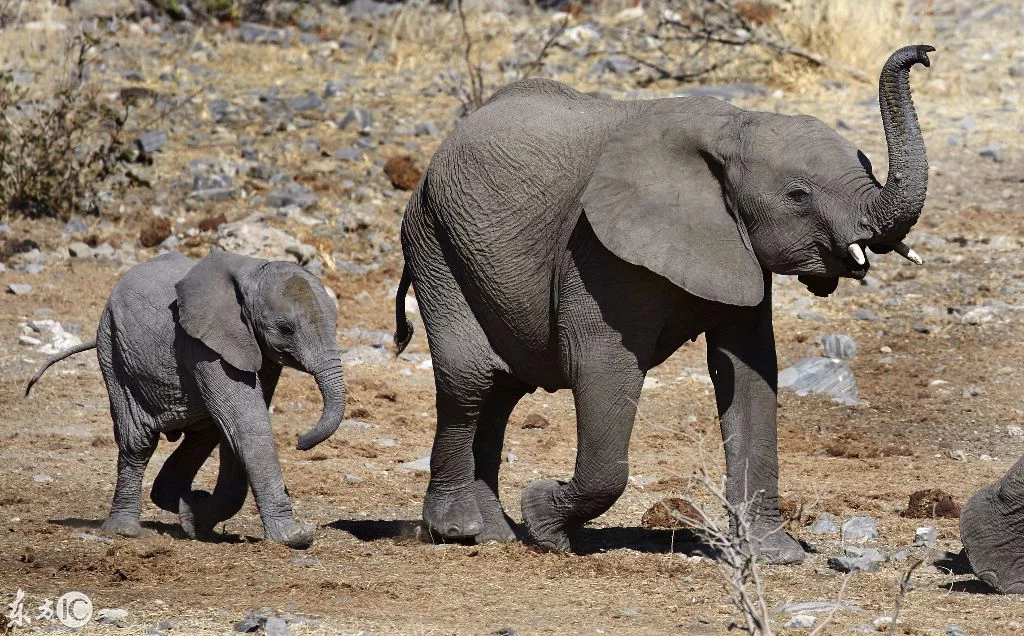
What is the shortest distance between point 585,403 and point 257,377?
5.47 ft

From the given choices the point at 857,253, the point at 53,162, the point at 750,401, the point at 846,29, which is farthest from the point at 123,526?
the point at 846,29

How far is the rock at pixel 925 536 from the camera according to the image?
26.4 feet

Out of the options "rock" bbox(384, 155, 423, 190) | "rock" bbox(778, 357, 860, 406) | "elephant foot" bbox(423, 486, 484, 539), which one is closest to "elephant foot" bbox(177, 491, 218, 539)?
"elephant foot" bbox(423, 486, 484, 539)

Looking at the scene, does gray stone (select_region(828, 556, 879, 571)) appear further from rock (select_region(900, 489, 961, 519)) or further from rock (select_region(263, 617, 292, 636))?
rock (select_region(263, 617, 292, 636))

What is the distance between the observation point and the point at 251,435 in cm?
786

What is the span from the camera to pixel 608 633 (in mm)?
6297

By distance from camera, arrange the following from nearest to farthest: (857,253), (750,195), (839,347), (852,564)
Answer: (857,253)
(750,195)
(852,564)
(839,347)

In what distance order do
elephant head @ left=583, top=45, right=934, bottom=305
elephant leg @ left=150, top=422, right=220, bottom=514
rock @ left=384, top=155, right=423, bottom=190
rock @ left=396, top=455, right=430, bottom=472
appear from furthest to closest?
rock @ left=384, top=155, right=423, bottom=190 → rock @ left=396, top=455, right=430, bottom=472 → elephant leg @ left=150, top=422, right=220, bottom=514 → elephant head @ left=583, top=45, right=934, bottom=305

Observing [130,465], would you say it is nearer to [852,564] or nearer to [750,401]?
[750,401]

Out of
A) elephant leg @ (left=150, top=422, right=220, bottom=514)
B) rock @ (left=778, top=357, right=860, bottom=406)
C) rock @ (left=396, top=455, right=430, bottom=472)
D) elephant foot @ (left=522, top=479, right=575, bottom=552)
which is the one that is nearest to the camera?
elephant foot @ (left=522, top=479, right=575, bottom=552)

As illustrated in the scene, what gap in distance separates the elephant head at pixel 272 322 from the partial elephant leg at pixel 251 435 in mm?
109

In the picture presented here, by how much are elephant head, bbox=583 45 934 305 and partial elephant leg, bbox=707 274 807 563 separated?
0.36m

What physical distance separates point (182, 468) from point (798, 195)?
12.0 ft

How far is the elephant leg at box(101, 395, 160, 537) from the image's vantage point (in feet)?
27.8
